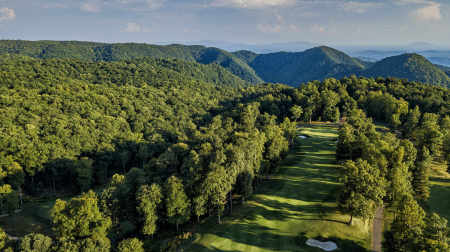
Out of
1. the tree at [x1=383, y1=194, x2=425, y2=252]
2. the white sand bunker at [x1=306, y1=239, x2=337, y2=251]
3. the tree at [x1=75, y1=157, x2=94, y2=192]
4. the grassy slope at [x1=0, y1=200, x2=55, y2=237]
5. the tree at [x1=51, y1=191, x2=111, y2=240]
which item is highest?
the tree at [x1=383, y1=194, x2=425, y2=252]

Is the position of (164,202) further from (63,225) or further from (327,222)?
(327,222)

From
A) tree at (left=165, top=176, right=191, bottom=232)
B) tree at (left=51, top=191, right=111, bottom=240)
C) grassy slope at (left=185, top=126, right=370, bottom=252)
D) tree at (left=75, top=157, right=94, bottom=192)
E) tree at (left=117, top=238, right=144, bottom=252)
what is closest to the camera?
tree at (left=117, top=238, right=144, bottom=252)

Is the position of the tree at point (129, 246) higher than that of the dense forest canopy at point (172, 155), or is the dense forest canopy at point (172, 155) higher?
the dense forest canopy at point (172, 155)

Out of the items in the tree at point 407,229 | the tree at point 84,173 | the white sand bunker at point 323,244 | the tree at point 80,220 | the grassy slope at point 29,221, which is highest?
the tree at point 407,229

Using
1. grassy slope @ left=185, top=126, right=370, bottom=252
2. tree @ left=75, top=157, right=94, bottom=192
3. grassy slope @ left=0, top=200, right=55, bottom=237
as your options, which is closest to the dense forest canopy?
tree @ left=75, top=157, right=94, bottom=192

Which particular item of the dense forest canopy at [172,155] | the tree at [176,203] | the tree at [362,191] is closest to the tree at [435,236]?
the dense forest canopy at [172,155]

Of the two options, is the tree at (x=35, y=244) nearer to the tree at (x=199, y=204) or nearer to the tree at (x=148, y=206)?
the tree at (x=148, y=206)

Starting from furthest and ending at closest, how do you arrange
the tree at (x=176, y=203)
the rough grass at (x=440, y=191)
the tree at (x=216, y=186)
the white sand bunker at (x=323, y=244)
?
the rough grass at (x=440, y=191), the tree at (x=216, y=186), the tree at (x=176, y=203), the white sand bunker at (x=323, y=244)

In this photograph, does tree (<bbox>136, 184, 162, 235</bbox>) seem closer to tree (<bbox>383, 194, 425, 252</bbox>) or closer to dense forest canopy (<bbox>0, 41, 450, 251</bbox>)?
dense forest canopy (<bbox>0, 41, 450, 251</bbox>)
